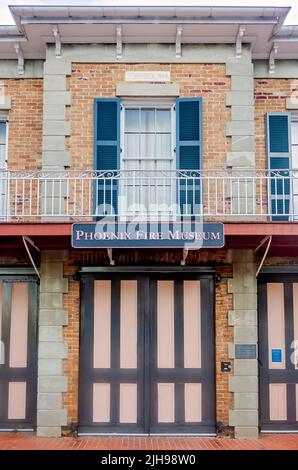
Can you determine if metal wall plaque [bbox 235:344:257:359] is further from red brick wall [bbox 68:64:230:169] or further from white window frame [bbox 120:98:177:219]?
red brick wall [bbox 68:64:230:169]

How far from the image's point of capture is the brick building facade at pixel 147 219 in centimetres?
929

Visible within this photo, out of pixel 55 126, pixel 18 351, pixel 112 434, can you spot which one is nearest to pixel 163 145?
pixel 55 126

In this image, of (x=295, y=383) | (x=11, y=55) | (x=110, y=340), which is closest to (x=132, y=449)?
(x=110, y=340)

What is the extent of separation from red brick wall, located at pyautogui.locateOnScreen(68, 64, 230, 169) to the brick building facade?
25mm

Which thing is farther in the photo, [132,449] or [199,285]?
[199,285]

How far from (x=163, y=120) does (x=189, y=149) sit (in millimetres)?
843

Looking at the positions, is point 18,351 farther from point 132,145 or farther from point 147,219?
point 132,145

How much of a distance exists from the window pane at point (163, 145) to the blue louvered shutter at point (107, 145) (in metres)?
0.78

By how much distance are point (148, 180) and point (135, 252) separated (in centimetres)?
131

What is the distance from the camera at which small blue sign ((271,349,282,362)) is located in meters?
9.71

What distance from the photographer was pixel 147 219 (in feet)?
31.3

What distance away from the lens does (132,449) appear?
8.45 m

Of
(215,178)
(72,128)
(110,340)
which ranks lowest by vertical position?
(110,340)
